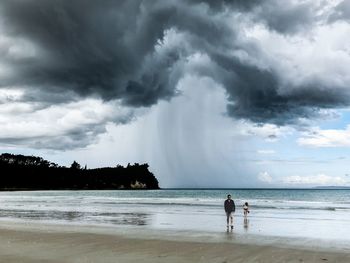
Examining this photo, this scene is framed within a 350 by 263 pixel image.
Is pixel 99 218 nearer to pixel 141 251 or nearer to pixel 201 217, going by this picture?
pixel 201 217

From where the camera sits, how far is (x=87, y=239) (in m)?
22.0

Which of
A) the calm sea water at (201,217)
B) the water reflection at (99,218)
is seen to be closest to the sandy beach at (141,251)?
the calm sea water at (201,217)

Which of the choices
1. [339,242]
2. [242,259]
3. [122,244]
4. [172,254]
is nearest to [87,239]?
[122,244]

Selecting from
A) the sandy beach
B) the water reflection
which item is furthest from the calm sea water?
the sandy beach

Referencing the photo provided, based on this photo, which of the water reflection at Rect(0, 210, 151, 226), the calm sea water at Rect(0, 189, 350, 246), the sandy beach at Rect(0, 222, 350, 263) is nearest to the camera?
the sandy beach at Rect(0, 222, 350, 263)

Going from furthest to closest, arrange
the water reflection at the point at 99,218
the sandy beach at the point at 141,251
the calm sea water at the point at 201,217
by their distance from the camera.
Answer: the water reflection at the point at 99,218 < the calm sea water at the point at 201,217 < the sandy beach at the point at 141,251

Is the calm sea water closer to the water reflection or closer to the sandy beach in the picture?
the water reflection

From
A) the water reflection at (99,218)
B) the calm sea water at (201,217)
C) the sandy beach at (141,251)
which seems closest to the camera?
the sandy beach at (141,251)

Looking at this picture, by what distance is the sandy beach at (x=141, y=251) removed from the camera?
1603 cm

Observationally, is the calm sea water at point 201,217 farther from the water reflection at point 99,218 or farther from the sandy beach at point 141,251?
the sandy beach at point 141,251

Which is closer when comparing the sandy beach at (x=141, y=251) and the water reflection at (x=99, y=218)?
the sandy beach at (x=141, y=251)

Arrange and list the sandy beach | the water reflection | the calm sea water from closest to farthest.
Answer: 1. the sandy beach
2. the calm sea water
3. the water reflection

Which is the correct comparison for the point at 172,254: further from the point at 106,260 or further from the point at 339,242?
the point at 339,242

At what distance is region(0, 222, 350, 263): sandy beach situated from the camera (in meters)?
16.0
